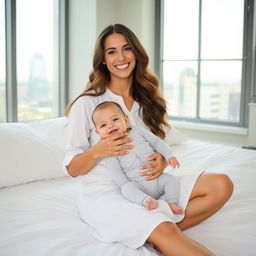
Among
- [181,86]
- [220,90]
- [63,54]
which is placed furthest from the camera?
[181,86]

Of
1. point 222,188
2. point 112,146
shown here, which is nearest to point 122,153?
point 112,146

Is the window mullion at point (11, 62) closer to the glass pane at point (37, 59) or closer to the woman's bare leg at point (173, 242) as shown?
the glass pane at point (37, 59)

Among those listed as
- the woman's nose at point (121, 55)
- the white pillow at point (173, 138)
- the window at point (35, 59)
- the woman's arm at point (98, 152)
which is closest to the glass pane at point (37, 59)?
the window at point (35, 59)

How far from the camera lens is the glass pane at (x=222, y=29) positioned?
329cm

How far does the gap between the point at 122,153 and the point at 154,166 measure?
14cm

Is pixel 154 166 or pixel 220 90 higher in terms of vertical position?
pixel 220 90

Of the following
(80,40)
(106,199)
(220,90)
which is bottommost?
(106,199)

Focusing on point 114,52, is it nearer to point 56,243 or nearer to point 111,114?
point 111,114

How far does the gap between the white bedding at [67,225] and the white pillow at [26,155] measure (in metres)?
0.05

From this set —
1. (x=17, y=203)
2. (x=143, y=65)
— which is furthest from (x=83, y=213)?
(x=143, y=65)

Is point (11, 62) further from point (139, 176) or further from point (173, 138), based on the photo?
point (139, 176)

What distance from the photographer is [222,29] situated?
341 centimetres

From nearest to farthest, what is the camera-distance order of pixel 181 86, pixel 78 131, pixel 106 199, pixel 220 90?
1. pixel 106 199
2. pixel 78 131
3. pixel 220 90
4. pixel 181 86

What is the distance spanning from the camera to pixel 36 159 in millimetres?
1975
